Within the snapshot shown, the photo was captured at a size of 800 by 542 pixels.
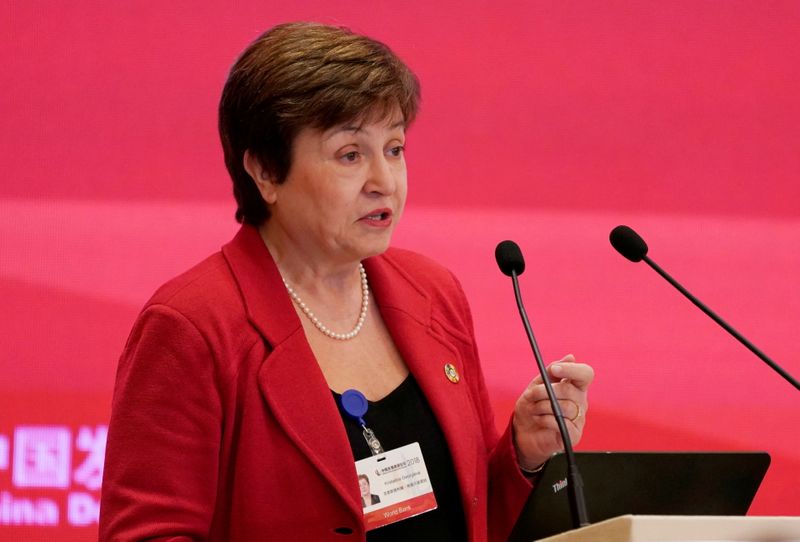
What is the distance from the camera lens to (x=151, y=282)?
9.05ft

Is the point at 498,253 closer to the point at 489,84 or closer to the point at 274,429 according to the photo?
the point at 274,429

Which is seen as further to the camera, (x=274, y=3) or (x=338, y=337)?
(x=274, y=3)

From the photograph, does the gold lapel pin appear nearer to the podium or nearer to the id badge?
the id badge

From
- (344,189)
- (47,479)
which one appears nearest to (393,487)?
(344,189)

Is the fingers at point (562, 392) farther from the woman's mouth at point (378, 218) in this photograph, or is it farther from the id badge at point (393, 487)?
the woman's mouth at point (378, 218)

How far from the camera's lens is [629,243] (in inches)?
70.2

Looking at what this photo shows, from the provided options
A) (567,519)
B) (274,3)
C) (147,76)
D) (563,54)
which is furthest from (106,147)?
(567,519)

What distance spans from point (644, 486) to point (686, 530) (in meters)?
0.44

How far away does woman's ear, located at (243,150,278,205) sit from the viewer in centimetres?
181

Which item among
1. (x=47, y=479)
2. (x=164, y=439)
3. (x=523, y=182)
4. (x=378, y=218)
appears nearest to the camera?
(x=164, y=439)

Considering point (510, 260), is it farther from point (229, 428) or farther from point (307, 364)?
point (229, 428)

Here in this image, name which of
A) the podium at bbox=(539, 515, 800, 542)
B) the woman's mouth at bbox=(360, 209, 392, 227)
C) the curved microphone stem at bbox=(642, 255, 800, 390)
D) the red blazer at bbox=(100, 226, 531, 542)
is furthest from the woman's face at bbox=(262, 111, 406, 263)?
the podium at bbox=(539, 515, 800, 542)

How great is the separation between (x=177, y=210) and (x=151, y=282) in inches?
7.6

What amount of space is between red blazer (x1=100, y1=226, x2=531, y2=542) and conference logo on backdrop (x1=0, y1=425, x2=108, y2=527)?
1.08m
